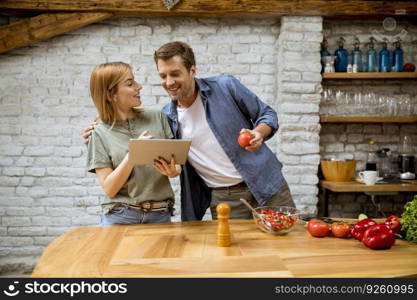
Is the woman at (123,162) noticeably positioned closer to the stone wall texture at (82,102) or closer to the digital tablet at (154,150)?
the digital tablet at (154,150)

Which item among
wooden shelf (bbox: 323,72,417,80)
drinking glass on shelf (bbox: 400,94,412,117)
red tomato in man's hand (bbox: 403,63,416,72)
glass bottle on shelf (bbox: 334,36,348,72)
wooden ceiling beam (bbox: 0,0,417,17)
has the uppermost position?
wooden ceiling beam (bbox: 0,0,417,17)

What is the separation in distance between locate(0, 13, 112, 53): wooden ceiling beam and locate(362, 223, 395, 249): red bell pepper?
9.85 ft

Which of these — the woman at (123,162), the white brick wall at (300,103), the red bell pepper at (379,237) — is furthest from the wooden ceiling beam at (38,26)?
the red bell pepper at (379,237)

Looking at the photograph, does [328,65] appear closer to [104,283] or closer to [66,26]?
[66,26]

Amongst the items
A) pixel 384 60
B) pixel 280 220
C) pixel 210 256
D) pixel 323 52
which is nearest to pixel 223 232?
pixel 210 256

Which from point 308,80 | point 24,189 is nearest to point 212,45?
point 308,80

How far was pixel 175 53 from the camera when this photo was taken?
2100 millimetres

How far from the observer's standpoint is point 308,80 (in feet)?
12.2

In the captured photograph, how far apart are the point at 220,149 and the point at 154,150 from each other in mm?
610

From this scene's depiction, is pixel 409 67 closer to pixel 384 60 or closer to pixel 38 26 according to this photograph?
pixel 384 60

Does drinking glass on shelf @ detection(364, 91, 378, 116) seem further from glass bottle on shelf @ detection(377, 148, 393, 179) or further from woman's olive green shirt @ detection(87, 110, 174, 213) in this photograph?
woman's olive green shirt @ detection(87, 110, 174, 213)

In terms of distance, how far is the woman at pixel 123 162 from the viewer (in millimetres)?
1903

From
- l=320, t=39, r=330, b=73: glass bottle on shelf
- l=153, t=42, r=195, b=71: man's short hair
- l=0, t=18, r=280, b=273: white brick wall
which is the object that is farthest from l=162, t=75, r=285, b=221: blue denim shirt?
l=320, t=39, r=330, b=73: glass bottle on shelf

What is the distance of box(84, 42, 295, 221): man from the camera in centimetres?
224
